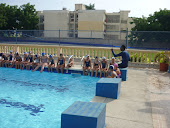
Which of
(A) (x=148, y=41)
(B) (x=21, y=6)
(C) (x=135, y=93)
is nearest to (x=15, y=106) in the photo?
(C) (x=135, y=93)

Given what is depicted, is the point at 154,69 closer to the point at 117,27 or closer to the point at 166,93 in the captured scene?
the point at 166,93

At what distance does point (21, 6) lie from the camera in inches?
2133

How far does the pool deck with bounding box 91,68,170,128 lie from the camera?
4.61 m

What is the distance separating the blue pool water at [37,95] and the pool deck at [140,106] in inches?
67.6

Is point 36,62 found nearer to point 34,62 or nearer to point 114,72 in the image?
point 34,62

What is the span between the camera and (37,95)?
8305 millimetres

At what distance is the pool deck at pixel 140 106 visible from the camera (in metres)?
4.61

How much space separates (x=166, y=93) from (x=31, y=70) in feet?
28.3

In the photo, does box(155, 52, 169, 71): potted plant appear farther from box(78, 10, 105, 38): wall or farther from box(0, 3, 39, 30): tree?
box(0, 3, 39, 30): tree

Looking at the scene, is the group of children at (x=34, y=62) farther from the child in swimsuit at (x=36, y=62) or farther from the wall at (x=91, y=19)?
the wall at (x=91, y=19)

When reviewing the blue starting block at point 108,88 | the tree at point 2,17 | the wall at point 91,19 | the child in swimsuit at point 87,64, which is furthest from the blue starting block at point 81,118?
the tree at point 2,17

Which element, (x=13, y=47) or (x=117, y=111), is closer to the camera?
(x=117, y=111)

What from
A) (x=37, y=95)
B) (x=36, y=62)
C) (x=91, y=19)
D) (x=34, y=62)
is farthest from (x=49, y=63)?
(x=91, y=19)

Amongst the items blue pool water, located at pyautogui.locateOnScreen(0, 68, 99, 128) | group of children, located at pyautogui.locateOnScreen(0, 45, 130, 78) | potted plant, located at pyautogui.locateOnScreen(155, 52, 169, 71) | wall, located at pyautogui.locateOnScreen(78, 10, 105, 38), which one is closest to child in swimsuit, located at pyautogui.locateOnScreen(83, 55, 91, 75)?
group of children, located at pyautogui.locateOnScreen(0, 45, 130, 78)
